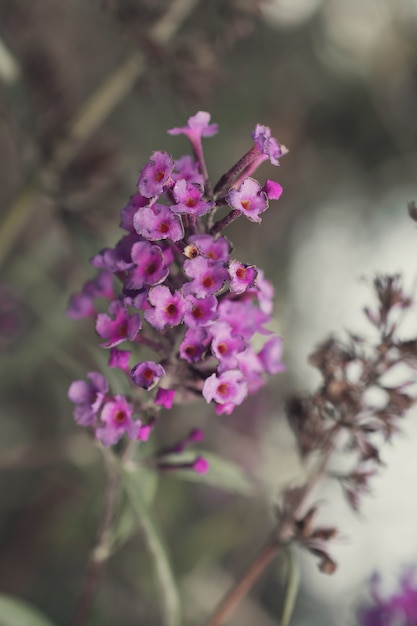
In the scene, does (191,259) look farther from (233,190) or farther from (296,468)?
(296,468)

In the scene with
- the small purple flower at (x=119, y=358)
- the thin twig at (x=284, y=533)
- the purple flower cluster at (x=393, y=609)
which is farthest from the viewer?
the purple flower cluster at (x=393, y=609)

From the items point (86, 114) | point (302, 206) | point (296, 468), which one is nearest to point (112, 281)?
point (86, 114)

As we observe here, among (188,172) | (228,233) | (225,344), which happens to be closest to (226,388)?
(225,344)

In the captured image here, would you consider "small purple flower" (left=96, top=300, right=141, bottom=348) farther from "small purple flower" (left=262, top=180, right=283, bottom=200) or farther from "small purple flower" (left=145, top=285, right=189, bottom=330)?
"small purple flower" (left=262, top=180, right=283, bottom=200)

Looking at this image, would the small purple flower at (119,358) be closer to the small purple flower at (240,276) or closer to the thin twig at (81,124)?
the small purple flower at (240,276)

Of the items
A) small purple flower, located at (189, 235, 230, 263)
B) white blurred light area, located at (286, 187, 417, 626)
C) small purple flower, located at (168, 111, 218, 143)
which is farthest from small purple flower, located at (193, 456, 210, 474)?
white blurred light area, located at (286, 187, 417, 626)

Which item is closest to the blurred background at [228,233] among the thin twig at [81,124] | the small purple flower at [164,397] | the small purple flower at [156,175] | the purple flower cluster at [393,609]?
the thin twig at [81,124]

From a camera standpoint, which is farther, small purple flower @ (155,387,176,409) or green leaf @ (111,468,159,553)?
green leaf @ (111,468,159,553)
